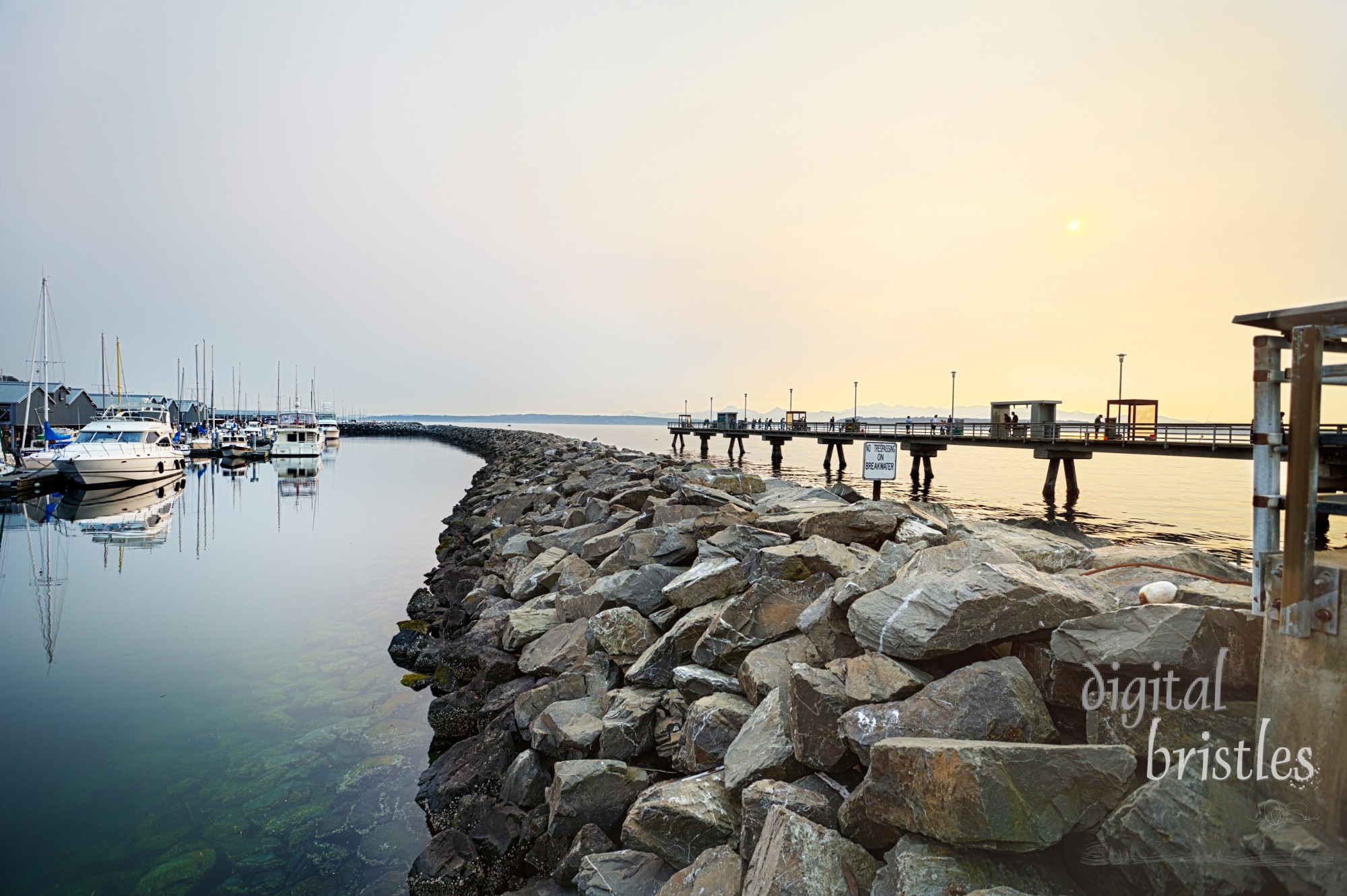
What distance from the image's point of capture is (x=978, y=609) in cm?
390

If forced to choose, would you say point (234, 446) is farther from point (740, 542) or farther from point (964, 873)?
point (964, 873)

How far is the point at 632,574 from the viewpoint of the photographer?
782 cm

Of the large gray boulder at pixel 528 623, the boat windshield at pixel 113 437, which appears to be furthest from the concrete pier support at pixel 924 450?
the boat windshield at pixel 113 437

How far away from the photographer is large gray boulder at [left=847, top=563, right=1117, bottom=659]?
12.7ft

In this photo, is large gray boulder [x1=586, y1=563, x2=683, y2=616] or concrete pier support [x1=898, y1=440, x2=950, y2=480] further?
concrete pier support [x1=898, y1=440, x2=950, y2=480]

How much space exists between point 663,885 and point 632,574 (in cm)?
417

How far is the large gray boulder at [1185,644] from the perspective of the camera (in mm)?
3396

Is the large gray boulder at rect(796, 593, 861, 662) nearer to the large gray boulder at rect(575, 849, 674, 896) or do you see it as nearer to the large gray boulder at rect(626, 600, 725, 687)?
the large gray boulder at rect(626, 600, 725, 687)

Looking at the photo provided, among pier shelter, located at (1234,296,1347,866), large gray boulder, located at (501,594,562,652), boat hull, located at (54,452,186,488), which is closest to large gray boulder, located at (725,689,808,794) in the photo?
pier shelter, located at (1234,296,1347,866)

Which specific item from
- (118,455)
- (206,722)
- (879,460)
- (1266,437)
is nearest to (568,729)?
(1266,437)

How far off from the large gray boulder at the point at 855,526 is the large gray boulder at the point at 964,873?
4357mm

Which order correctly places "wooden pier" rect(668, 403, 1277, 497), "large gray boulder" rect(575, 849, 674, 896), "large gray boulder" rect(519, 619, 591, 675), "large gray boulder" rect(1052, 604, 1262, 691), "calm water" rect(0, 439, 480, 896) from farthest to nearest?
"wooden pier" rect(668, 403, 1277, 497) → "large gray boulder" rect(519, 619, 591, 675) → "calm water" rect(0, 439, 480, 896) → "large gray boulder" rect(575, 849, 674, 896) → "large gray boulder" rect(1052, 604, 1262, 691)

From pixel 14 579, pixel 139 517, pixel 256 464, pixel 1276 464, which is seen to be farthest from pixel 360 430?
pixel 1276 464

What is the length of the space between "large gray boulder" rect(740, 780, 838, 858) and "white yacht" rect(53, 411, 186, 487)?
41653 millimetres
